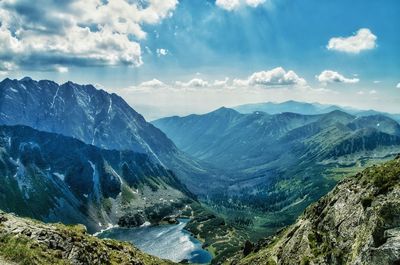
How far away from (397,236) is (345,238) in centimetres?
1993

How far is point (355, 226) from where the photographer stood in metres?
75.2

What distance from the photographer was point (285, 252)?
101812mm

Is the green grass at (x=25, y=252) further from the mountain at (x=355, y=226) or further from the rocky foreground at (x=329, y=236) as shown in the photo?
the mountain at (x=355, y=226)

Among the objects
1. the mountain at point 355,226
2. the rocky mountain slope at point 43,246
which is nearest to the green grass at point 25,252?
the rocky mountain slope at point 43,246

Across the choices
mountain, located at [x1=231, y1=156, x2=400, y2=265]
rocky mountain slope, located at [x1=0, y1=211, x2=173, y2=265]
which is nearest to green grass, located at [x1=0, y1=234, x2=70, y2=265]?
rocky mountain slope, located at [x1=0, y1=211, x2=173, y2=265]

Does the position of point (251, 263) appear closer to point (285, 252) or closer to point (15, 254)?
point (285, 252)

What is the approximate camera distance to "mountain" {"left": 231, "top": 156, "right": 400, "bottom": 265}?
6048 cm

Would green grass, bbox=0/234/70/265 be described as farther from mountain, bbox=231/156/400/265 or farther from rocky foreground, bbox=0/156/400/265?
mountain, bbox=231/156/400/265

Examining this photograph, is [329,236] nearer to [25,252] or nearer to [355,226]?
[355,226]

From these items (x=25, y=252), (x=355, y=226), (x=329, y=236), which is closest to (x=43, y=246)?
(x=25, y=252)

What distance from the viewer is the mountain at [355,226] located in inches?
2381

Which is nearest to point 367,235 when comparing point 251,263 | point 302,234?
point 302,234

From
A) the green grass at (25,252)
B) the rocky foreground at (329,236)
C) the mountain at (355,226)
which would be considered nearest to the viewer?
the green grass at (25,252)

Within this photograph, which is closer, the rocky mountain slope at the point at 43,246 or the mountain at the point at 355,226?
the rocky mountain slope at the point at 43,246
